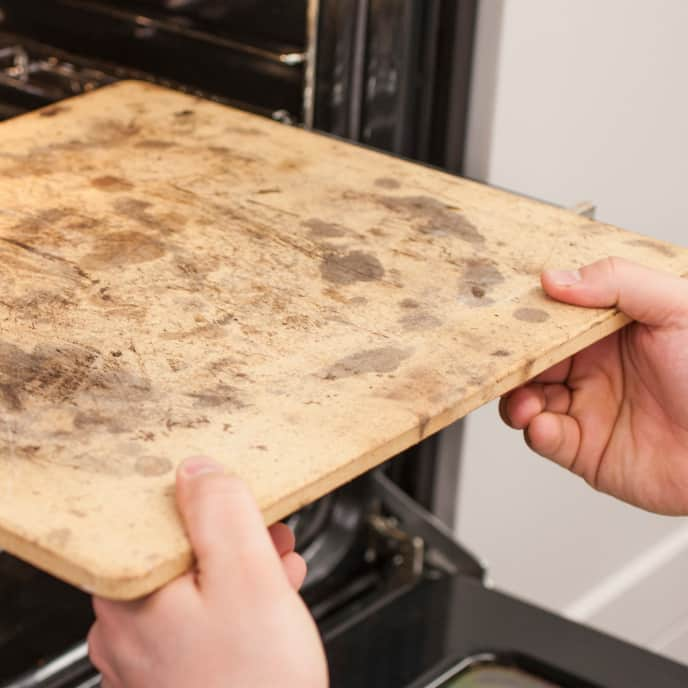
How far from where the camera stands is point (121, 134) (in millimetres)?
1181

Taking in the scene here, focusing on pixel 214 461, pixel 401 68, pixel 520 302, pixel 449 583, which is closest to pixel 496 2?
Answer: pixel 401 68

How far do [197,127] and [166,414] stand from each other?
0.49 m

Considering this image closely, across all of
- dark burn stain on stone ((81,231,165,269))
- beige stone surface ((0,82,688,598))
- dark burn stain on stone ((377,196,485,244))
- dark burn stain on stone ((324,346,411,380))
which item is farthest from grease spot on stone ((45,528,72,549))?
dark burn stain on stone ((377,196,485,244))

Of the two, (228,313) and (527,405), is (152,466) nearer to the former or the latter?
(228,313)

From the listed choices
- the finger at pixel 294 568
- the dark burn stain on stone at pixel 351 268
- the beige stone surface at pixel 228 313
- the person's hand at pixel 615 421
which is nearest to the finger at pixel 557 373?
the person's hand at pixel 615 421

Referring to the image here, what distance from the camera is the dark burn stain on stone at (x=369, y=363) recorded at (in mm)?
825

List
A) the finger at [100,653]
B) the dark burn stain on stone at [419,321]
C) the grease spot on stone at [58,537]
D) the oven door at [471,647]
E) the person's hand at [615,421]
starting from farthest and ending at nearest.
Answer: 1. the oven door at [471,647]
2. the person's hand at [615,421]
3. the dark burn stain on stone at [419,321]
4. the finger at [100,653]
5. the grease spot on stone at [58,537]

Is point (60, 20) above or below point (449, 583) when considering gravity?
above

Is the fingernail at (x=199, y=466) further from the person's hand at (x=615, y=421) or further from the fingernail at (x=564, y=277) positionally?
the person's hand at (x=615, y=421)

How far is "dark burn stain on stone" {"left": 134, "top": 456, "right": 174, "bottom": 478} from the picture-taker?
2.38 feet

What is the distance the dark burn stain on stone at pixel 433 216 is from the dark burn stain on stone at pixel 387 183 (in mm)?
24

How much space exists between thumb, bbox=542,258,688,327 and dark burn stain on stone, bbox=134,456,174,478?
324 millimetres

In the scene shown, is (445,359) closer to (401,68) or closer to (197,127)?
(197,127)

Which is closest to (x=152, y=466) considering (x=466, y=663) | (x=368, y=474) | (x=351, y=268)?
(x=351, y=268)
